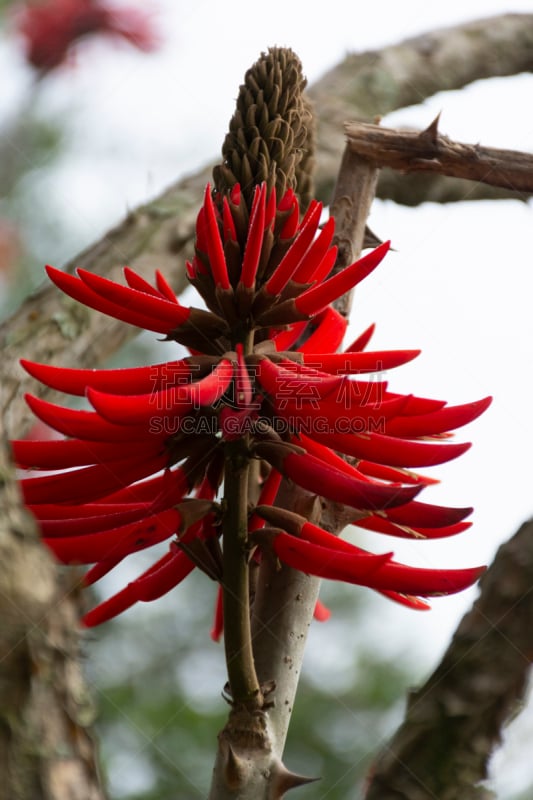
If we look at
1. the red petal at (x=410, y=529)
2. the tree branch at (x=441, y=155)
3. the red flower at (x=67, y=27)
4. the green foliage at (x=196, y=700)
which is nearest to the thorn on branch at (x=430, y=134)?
the tree branch at (x=441, y=155)

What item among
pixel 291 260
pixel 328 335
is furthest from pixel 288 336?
pixel 291 260

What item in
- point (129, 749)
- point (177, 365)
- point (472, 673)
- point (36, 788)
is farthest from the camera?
point (129, 749)

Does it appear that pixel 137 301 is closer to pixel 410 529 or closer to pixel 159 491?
pixel 159 491

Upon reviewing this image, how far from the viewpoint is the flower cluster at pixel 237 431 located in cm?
73

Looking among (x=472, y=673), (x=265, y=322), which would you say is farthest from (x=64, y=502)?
(x=472, y=673)

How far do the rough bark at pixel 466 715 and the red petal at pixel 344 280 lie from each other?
0.34m

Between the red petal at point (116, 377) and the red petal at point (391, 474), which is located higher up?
the red petal at point (116, 377)

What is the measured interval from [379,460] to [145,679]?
5.06 feet

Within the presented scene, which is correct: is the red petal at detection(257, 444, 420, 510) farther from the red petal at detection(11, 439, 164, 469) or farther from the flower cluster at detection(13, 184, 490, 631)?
the red petal at detection(11, 439, 164, 469)

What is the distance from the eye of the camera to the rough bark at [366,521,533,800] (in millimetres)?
534

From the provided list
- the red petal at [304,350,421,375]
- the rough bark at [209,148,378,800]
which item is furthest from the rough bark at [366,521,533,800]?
the red petal at [304,350,421,375]

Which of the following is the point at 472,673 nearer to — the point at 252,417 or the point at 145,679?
the point at 252,417

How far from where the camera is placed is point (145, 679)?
2160 mm

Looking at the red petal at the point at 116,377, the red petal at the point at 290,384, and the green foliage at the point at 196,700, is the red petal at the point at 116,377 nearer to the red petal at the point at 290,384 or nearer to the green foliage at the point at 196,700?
the red petal at the point at 290,384
